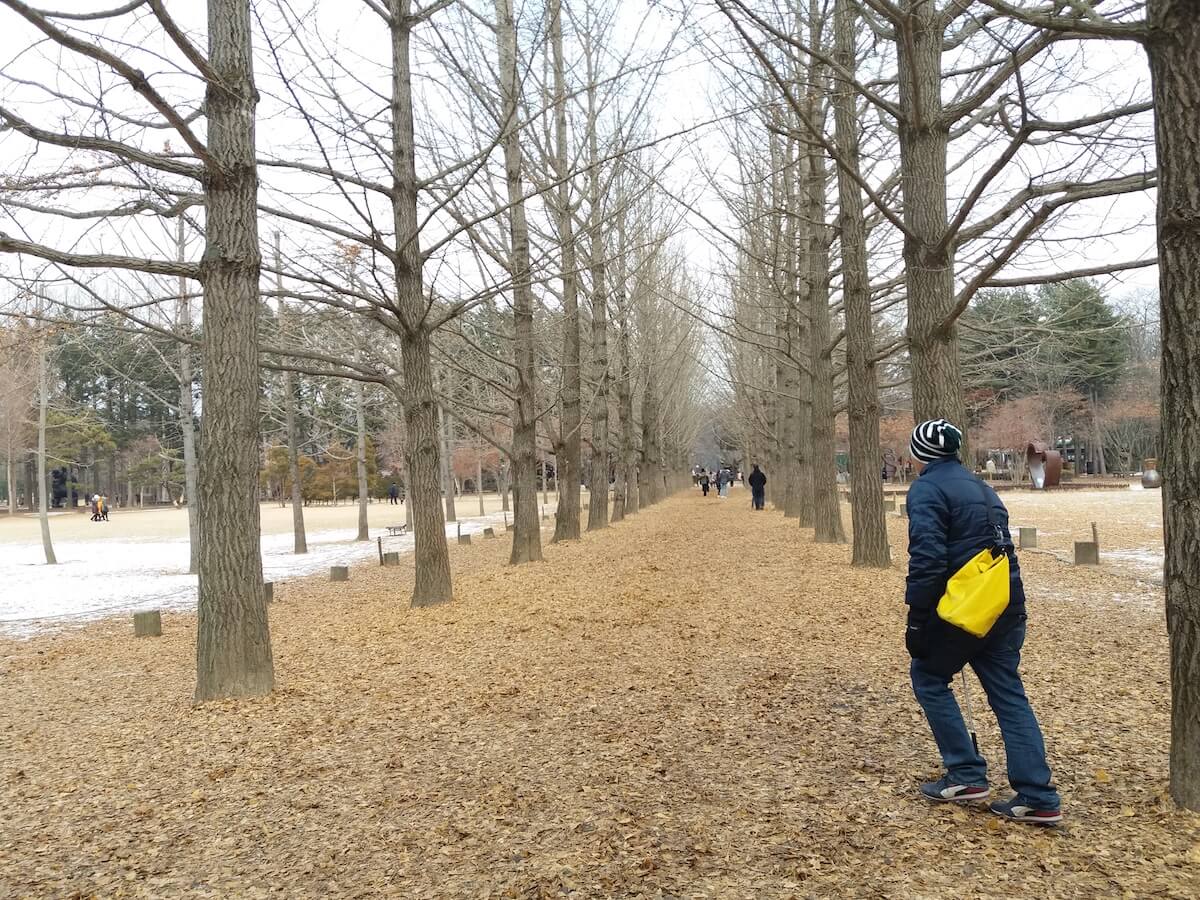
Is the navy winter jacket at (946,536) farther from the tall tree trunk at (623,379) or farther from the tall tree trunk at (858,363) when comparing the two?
the tall tree trunk at (623,379)

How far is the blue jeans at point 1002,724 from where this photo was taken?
3139 mm

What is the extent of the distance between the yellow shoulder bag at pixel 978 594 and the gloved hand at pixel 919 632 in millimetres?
97

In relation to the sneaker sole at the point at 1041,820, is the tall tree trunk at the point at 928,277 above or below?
above

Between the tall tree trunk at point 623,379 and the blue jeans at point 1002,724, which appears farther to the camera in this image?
the tall tree trunk at point 623,379

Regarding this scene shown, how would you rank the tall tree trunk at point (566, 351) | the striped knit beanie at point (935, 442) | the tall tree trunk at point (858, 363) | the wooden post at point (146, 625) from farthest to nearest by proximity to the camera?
the tall tree trunk at point (566, 351) → the tall tree trunk at point (858, 363) → the wooden post at point (146, 625) → the striped knit beanie at point (935, 442)

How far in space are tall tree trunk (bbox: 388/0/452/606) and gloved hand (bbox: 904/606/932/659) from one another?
6772mm

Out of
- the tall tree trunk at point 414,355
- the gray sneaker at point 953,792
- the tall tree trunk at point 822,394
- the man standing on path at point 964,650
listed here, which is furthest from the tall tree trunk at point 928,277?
the tall tree trunk at point 822,394

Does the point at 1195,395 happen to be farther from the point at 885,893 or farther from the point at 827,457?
the point at 827,457

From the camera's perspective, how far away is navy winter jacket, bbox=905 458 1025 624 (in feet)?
10.6

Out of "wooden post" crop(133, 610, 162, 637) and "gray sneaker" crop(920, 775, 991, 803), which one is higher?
"gray sneaker" crop(920, 775, 991, 803)

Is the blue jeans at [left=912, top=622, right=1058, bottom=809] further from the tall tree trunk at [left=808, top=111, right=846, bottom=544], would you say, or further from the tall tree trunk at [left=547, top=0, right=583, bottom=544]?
the tall tree trunk at [left=547, top=0, right=583, bottom=544]

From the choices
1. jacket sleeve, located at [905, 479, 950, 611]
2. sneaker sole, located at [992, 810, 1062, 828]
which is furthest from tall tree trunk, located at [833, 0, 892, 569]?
sneaker sole, located at [992, 810, 1062, 828]

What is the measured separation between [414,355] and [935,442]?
7.00 m

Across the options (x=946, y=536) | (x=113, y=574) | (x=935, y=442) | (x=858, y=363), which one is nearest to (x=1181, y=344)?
(x=935, y=442)
